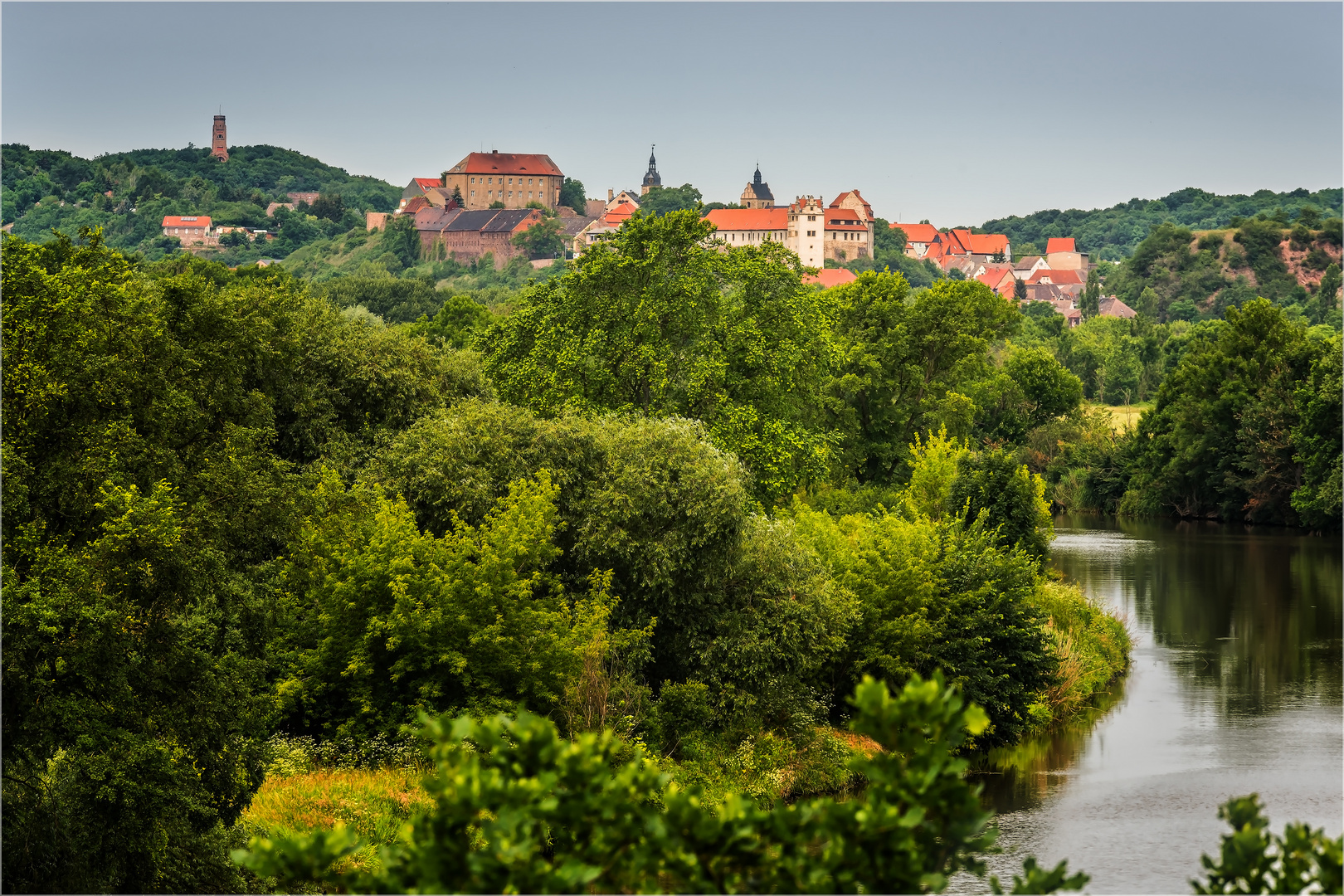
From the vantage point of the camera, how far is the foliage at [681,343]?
3025 centimetres

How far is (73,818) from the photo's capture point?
13.1m

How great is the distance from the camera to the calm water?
63.8 feet

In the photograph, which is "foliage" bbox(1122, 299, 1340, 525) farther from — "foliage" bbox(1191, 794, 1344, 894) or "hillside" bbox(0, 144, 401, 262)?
"hillside" bbox(0, 144, 401, 262)

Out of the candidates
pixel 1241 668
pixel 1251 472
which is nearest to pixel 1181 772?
pixel 1241 668

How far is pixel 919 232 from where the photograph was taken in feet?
628

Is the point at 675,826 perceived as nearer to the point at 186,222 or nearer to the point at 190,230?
the point at 190,230

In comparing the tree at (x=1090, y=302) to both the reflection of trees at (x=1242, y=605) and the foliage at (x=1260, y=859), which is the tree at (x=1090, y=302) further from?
the foliage at (x=1260, y=859)

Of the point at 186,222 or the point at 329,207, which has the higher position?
the point at 329,207

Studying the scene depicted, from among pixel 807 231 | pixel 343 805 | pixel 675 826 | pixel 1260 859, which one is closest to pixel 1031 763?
pixel 343 805

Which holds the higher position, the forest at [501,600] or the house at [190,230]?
the house at [190,230]

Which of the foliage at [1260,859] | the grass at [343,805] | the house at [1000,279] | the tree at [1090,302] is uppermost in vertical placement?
the house at [1000,279]

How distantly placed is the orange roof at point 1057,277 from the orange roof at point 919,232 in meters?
15.0

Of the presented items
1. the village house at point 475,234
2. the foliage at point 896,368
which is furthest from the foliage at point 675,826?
the village house at point 475,234

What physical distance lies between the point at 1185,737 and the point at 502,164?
17264 cm
